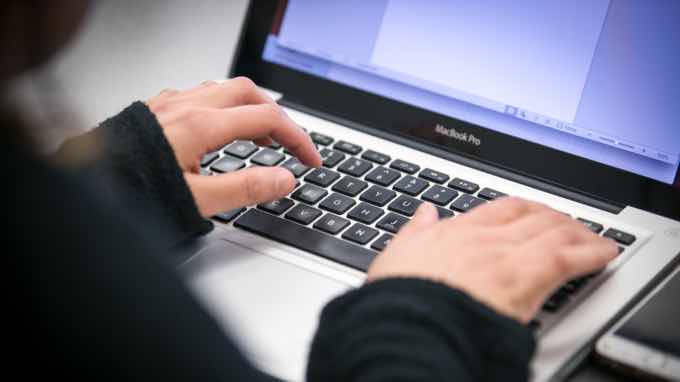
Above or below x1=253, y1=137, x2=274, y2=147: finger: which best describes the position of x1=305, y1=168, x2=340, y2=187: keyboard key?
below

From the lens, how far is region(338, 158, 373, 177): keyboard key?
2.52 ft

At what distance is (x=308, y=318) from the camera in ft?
2.00

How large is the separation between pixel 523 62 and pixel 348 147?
0.18 meters

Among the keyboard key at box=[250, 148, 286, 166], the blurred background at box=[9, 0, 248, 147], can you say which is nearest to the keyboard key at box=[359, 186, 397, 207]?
the keyboard key at box=[250, 148, 286, 166]

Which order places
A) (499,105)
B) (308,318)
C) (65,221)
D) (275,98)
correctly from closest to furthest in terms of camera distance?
(65,221), (308,318), (499,105), (275,98)

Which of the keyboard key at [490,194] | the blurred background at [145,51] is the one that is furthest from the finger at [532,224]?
the blurred background at [145,51]

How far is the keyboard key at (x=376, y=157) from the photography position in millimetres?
783

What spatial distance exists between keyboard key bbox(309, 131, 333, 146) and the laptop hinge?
1.4 inches

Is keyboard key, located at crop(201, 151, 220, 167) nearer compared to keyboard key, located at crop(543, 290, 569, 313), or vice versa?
keyboard key, located at crop(543, 290, 569, 313)

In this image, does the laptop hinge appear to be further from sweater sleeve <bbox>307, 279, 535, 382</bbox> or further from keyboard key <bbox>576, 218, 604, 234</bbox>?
sweater sleeve <bbox>307, 279, 535, 382</bbox>

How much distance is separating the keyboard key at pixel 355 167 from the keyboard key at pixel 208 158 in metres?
0.12

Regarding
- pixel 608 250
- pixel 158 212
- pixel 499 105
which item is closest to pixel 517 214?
pixel 608 250

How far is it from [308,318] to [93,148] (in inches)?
8.2

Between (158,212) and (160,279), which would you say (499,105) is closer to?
(158,212)
